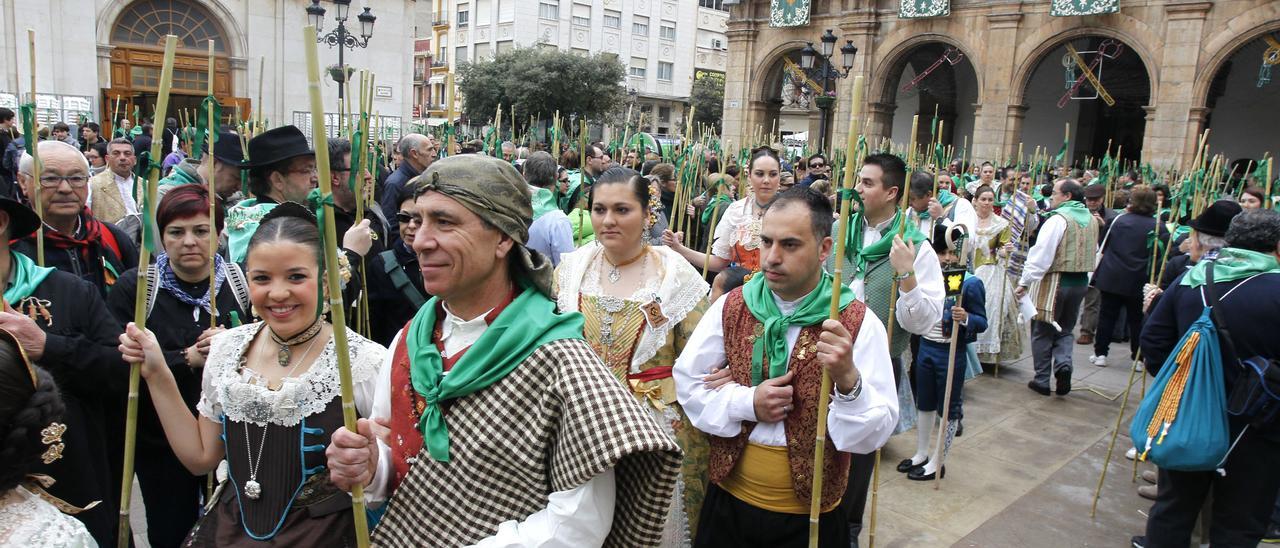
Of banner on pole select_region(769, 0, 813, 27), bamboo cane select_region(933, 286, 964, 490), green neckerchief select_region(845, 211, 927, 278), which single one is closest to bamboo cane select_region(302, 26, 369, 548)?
green neckerchief select_region(845, 211, 927, 278)

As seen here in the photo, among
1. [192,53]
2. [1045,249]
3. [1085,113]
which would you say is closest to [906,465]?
[1045,249]

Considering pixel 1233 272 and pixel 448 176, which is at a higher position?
pixel 448 176

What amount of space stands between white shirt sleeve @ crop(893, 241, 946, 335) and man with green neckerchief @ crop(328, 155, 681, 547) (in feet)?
7.46

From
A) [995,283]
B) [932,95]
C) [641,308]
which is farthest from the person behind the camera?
[932,95]

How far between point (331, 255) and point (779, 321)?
1522 millimetres

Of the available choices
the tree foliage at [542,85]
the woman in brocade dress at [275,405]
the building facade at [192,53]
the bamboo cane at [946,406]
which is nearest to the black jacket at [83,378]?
the woman in brocade dress at [275,405]

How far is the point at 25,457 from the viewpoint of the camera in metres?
1.63

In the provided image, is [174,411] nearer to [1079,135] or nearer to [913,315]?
[913,315]

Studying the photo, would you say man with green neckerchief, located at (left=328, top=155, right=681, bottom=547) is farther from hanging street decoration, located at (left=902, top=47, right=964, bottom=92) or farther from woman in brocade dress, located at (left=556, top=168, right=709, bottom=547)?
hanging street decoration, located at (left=902, top=47, right=964, bottom=92)

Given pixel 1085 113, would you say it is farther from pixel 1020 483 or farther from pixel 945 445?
pixel 945 445

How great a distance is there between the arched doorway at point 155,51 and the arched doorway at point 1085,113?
80.6 ft

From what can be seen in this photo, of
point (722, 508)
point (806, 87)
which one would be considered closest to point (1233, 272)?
point (722, 508)

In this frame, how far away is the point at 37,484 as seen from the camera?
173 cm

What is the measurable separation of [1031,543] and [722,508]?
2.54 meters
